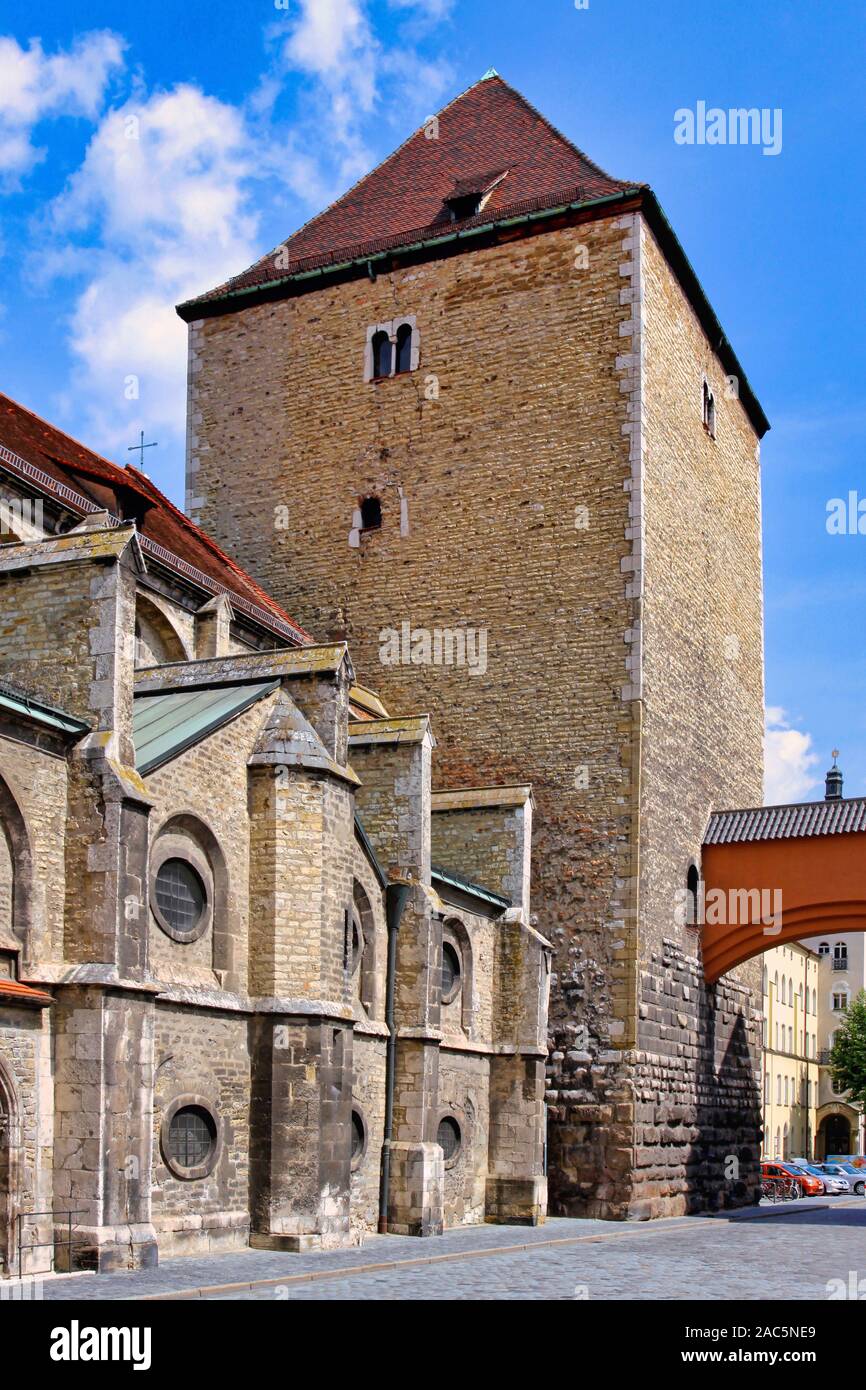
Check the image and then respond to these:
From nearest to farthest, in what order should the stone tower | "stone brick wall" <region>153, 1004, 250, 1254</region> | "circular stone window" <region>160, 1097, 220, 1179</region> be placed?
"stone brick wall" <region>153, 1004, 250, 1254</region>
"circular stone window" <region>160, 1097, 220, 1179</region>
the stone tower

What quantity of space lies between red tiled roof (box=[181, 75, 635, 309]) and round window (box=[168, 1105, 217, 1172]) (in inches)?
696

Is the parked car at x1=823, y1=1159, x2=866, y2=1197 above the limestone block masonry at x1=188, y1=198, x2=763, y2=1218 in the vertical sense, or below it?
below

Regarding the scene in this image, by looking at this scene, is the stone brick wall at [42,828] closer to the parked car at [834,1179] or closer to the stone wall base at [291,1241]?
the stone wall base at [291,1241]

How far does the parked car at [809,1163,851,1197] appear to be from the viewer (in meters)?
44.4

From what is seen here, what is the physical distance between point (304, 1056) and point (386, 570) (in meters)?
12.5

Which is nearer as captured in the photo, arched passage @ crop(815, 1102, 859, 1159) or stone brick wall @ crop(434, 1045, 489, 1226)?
stone brick wall @ crop(434, 1045, 489, 1226)

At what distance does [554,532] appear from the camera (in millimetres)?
27266

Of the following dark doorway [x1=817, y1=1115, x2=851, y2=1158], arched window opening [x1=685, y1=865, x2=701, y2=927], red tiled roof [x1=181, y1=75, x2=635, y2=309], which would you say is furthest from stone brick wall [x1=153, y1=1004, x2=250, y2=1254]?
dark doorway [x1=817, y1=1115, x2=851, y2=1158]

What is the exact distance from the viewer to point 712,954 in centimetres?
2806

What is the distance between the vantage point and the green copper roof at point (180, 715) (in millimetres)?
17109

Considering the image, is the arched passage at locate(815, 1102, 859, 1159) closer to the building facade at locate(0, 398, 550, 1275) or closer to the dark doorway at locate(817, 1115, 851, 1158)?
the dark doorway at locate(817, 1115, 851, 1158)

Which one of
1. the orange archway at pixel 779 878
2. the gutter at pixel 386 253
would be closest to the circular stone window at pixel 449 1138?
the orange archway at pixel 779 878

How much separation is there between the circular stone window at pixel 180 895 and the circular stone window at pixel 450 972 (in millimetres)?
6000

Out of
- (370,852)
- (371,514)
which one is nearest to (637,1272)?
(370,852)
